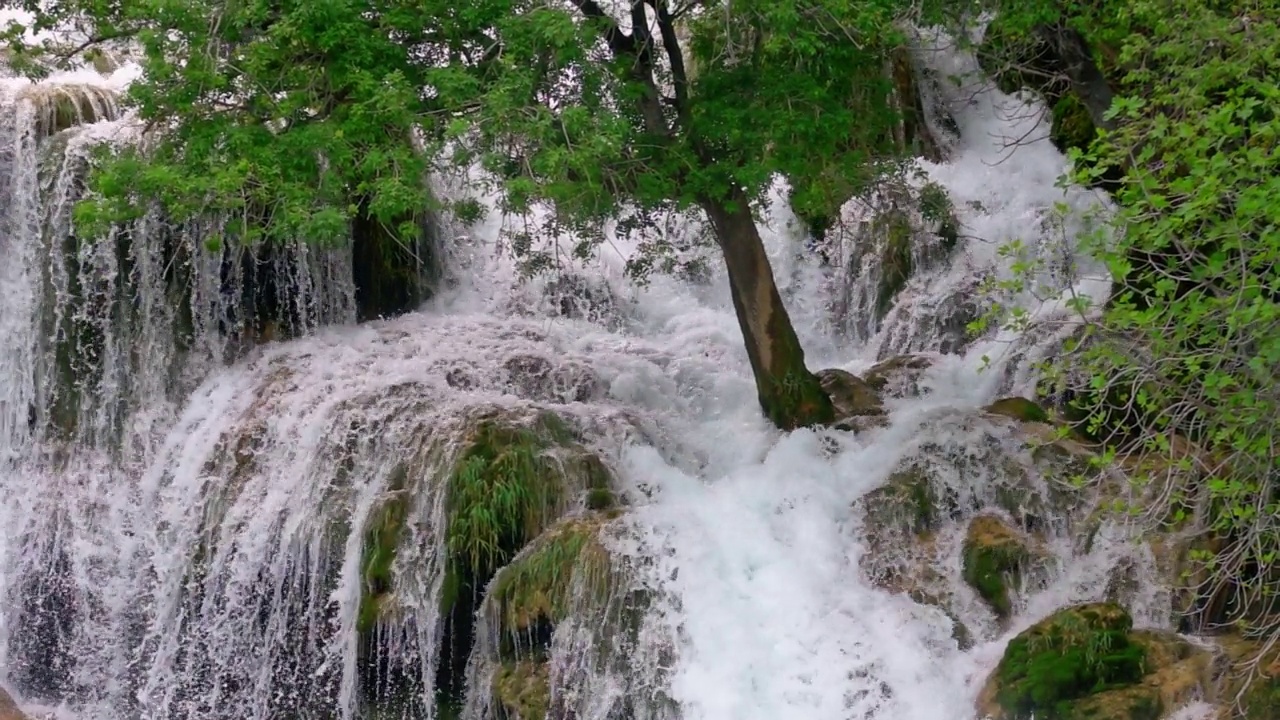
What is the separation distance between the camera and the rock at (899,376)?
10.7 m

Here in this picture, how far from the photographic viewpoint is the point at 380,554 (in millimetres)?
8641

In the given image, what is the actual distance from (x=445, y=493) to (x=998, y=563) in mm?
3635

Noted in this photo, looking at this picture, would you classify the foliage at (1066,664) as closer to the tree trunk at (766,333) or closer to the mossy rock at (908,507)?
the mossy rock at (908,507)

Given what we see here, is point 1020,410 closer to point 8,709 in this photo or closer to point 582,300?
point 582,300

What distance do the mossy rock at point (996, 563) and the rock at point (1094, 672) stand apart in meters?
0.71

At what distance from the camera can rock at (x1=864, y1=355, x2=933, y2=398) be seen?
1068 cm

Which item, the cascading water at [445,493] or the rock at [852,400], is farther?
the rock at [852,400]

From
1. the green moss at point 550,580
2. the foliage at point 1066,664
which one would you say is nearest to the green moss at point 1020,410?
the foliage at point 1066,664

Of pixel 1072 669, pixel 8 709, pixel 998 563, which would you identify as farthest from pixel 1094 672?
pixel 8 709

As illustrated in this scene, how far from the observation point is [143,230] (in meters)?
11.1

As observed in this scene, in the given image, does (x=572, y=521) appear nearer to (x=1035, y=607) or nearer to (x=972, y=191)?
(x=1035, y=607)

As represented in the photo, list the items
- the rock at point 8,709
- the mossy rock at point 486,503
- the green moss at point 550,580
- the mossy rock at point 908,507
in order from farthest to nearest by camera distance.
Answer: the rock at point 8,709 → the mossy rock at point 908,507 → the mossy rock at point 486,503 → the green moss at point 550,580

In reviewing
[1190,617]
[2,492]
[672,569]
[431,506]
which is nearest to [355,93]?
[431,506]

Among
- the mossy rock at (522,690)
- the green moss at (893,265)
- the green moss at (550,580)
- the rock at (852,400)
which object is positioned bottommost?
the mossy rock at (522,690)
